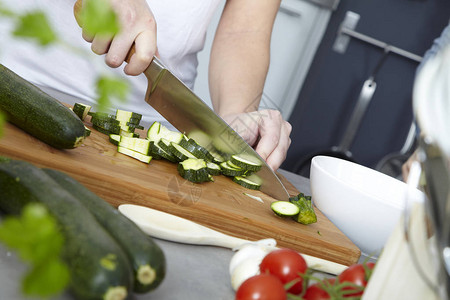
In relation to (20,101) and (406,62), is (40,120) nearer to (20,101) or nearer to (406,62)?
(20,101)

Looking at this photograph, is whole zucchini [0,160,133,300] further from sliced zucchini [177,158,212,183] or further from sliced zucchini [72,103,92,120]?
sliced zucchini [72,103,92,120]

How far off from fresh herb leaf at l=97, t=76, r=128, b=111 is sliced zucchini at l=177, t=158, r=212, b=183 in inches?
39.9

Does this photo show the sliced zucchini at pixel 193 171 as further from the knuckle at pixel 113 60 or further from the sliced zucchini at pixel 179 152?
the knuckle at pixel 113 60

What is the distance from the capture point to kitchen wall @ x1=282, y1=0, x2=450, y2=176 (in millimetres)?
5238

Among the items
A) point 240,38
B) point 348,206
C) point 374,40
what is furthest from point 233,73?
point 374,40

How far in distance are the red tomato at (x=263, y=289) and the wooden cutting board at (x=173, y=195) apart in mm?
454

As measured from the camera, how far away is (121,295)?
66 cm

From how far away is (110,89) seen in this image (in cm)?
37

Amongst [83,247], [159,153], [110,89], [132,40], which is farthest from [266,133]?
[110,89]

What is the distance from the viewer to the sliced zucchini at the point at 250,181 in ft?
5.23

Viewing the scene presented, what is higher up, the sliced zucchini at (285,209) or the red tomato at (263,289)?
the red tomato at (263,289)

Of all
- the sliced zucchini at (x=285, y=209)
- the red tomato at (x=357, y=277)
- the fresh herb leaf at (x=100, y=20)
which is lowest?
the sliced zucchini at (x=285, y=209)

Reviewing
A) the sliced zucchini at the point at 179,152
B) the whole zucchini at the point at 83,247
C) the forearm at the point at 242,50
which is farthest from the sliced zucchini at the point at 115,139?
the forearm at the point at 242,50

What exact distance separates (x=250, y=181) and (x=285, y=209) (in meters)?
0.27
